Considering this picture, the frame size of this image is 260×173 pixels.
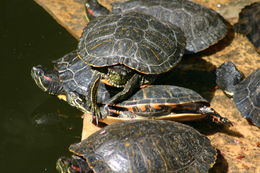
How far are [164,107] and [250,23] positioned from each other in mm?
2635

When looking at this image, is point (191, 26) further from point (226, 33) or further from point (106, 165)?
point (106, 165)

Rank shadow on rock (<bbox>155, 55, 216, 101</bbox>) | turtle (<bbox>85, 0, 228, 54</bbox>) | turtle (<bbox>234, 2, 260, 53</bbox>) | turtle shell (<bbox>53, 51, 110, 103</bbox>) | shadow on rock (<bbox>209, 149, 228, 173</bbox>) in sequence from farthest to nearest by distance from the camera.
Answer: turtle (<bbox>234, 2, 260, 53</bbox>), turtle (<bbox>85, 0, 228, 54</bbox>), shadow on rock (<bbox>155, 55, 216, 101</bbox>), turtle shell (<bbox>53, 51, 110, 103</bbox>), shadow on rock (<bbox>209, 149, 228, 173</bbox>)

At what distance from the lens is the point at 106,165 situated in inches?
140

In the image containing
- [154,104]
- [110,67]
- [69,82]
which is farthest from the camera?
[69,82]

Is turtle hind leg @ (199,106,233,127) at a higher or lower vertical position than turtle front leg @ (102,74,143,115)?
lower

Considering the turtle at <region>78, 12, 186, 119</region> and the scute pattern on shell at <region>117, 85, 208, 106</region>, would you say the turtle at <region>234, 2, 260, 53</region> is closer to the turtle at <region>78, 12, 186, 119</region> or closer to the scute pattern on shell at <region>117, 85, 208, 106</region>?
the turtle at <region>78, 12, 186, 119</region>

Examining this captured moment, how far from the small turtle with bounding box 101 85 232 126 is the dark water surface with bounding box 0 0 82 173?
929 mm

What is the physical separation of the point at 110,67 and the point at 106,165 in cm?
141

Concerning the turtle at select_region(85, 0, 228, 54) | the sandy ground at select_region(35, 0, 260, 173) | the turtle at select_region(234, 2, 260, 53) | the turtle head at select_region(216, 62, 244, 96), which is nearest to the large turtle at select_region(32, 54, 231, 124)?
the sandy ground at select_region(35, 0, 260, 173)

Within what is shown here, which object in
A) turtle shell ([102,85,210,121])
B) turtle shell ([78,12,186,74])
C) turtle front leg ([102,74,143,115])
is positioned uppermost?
turtle shell ([78,12,186,74])

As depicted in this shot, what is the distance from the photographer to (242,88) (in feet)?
16.2

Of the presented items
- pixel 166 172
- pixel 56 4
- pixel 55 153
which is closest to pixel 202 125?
pixel 166 172

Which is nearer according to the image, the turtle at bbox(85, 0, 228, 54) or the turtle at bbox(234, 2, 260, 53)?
the turtle at bbox(85, 0, 228, 54)

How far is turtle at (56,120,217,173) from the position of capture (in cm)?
356
